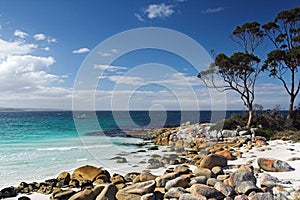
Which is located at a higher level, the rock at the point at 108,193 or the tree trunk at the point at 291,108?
the tree trunk at the point at 291,108

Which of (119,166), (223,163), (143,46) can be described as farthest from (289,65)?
(119,166)

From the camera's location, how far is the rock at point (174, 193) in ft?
16.9

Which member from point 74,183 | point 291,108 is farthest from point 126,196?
point 291,108

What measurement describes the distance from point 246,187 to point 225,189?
1.46ft

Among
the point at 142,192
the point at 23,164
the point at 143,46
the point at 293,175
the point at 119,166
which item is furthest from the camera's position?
the point at 143,46

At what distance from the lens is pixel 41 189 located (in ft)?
22.1

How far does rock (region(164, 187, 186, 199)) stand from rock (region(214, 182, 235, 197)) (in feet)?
2.56

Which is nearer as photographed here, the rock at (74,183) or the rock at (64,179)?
the rock at (74,183)

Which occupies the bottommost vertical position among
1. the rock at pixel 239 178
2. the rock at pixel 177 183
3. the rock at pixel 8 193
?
the rock at pixel 8 193

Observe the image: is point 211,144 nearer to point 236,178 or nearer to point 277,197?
point 236,178

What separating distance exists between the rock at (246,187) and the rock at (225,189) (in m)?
0.16

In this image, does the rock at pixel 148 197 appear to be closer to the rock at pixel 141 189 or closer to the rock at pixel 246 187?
the rock at pixel 141 189

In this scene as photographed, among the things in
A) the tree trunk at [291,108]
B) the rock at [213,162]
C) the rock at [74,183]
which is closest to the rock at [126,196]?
the rock at [74,183]

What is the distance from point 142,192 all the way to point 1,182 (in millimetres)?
5710
